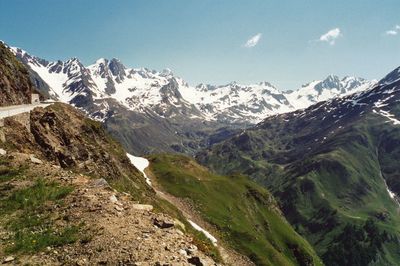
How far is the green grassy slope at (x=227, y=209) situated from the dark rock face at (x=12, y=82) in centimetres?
5309

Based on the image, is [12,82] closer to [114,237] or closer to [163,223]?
[163,223]

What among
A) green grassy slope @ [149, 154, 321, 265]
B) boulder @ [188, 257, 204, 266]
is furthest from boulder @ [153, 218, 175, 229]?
green grassy slope @ [149, 154, 321, 265]

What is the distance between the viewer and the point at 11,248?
23.8 meters

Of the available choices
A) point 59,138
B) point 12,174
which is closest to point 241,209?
point 59,138

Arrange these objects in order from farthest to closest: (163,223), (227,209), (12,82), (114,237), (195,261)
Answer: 1. (227,209)
2. (12,82)
3. (163,223)
4. (114,237)
5. (195,261)

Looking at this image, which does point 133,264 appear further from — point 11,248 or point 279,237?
point 279,237

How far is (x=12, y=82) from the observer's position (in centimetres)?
9506

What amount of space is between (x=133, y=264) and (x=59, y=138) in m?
56.3

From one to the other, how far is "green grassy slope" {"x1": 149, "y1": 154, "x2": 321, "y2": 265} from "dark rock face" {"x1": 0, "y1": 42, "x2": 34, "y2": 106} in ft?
174

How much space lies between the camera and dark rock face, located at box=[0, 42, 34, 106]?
8856 centimetres

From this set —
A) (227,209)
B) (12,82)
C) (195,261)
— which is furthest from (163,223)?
(227,209)

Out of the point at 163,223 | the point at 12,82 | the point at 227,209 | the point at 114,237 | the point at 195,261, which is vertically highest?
the point at 12,82

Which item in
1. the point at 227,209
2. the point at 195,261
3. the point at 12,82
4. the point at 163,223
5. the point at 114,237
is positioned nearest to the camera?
the point at 195,261

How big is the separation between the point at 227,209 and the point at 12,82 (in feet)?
319
